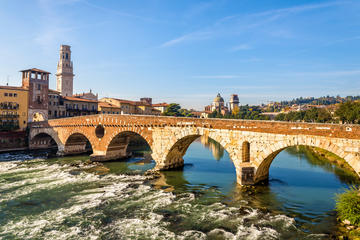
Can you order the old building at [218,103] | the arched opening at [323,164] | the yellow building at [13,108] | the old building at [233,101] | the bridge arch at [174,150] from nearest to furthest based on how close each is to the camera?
the arched opening at [323,164] → the bridge arch at [174,150] → the yellow building at [13,108] → the old building at [218,103] → the old building at [233,101]

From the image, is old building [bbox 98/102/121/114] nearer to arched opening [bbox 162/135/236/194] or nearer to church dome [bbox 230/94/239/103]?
arched opening [bbox 162/135/236/194]

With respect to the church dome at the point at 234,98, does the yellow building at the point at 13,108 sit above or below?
below

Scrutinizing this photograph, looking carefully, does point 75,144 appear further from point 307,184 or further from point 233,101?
point 233,101

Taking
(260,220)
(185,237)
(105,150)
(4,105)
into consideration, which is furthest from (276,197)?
(4,105)

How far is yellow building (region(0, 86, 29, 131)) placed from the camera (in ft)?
141

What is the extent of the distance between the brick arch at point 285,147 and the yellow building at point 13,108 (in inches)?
1635

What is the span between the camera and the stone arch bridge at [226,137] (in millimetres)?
14961

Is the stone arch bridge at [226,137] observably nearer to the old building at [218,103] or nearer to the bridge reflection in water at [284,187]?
the bridge reflection in water at [284,187]

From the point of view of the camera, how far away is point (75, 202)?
16.9 metres

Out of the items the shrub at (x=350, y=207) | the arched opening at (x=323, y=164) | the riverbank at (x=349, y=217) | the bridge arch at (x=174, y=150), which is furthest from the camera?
the bridge arch at (x=174, y=150)

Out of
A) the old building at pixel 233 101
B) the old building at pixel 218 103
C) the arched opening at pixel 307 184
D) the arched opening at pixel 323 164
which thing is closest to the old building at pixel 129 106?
the arched opening at pixel 307 184

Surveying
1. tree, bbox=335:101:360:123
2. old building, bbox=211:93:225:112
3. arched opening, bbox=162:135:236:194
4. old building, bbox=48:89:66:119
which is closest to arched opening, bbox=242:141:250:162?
arched opening, bbox=162:135:236:194

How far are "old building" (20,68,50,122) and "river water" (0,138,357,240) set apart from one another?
77.5 ft

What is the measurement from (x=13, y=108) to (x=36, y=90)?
16.6 feet
